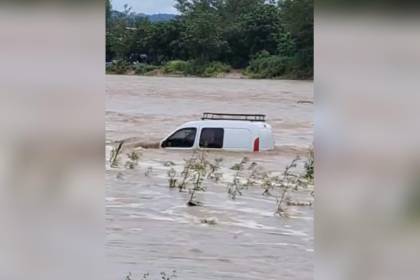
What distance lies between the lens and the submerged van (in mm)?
1448

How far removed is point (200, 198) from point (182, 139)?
0.15 m

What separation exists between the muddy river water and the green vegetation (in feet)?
0.12

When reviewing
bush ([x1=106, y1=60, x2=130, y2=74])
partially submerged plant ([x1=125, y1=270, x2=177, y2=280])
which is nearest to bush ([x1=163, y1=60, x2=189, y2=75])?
bush ([x1=106, y1=60, x2=130, y2=74])

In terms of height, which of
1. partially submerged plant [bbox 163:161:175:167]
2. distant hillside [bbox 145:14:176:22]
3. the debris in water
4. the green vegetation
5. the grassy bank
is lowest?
the debris in water

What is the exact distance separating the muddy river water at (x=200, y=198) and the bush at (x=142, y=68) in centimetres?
2

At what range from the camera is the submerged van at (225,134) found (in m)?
1.45

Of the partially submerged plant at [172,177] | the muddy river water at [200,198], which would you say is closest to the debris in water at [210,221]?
the muddy river water at [200,198]

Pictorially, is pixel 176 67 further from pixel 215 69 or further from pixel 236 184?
pixel 236 184

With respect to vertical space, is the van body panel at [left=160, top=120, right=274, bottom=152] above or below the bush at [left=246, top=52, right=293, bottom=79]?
below

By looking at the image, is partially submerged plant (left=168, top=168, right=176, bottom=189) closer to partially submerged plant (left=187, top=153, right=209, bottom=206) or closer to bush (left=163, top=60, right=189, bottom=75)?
partially submerged plant (left=187, top=153, right=209, bottom=206)

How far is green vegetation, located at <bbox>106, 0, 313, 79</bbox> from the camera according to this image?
1442 millimetres
